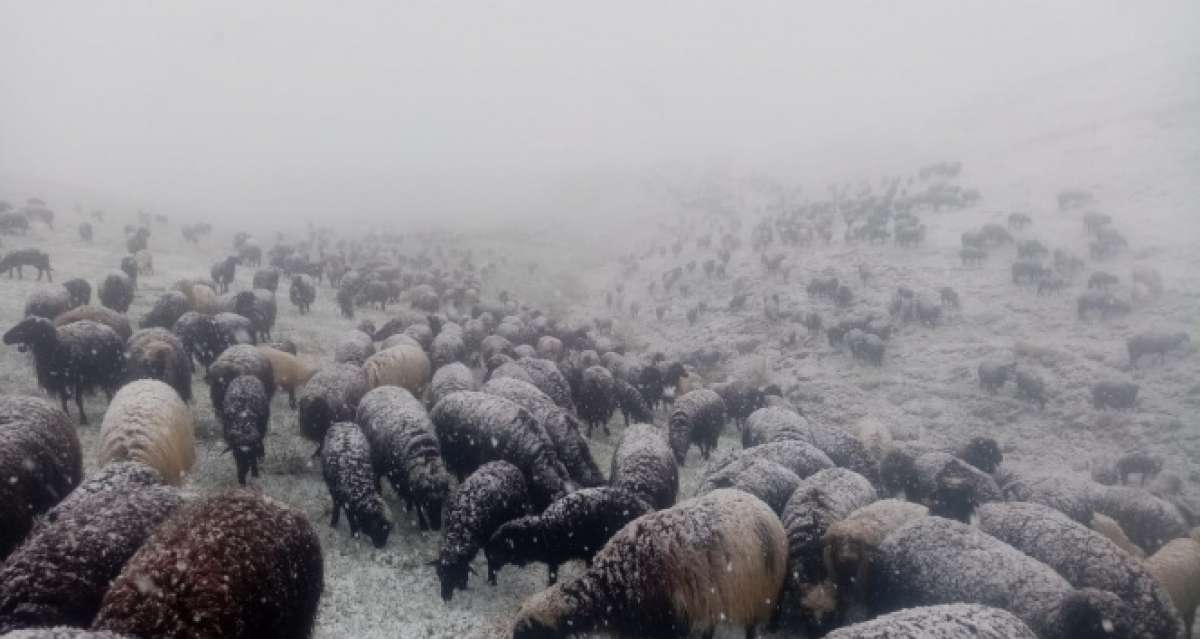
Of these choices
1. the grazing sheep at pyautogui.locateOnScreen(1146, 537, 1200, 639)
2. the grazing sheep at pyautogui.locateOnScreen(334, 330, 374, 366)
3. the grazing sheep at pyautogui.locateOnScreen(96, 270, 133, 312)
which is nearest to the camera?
the grazing sheep at pyautogui.locateOnScreen(1146, 537, 1200, 639)

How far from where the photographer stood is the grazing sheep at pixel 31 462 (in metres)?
6.68

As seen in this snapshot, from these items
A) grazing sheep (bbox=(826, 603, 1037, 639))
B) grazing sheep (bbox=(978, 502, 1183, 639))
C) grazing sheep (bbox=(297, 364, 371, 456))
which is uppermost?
grazing sheep (bbox=(826, 603, 1037, 639))

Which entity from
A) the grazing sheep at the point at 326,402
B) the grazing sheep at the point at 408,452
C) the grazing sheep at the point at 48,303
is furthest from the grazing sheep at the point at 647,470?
the grazing sheep at the point at 48,303

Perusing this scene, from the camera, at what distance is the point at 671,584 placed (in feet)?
22.5

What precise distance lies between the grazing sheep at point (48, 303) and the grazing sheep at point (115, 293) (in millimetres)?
1020

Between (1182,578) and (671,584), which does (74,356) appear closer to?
(671,584)

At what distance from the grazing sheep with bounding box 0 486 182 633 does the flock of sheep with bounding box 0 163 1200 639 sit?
21 millimetres

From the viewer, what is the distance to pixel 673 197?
6397 centimetres

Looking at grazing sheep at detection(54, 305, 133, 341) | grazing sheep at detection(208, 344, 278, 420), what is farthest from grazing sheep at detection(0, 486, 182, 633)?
grazing sheep at detection(54, 305, 133, 341)

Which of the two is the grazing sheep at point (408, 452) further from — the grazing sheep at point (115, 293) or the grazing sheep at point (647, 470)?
the grazing sheep at point (115, 293)

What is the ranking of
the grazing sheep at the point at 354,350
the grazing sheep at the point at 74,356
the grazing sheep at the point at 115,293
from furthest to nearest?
the grazing sheep at the point at 115,293 → the grazing sheep at the point at 354,350 → the grazing sheep at the point at 74,356

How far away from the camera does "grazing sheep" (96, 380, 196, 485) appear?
823 cm

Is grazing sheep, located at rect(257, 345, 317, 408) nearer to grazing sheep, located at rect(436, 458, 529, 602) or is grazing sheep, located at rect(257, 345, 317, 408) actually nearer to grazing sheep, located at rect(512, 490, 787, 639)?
grazing sheep, located at rect(436, 458, 529, 602)

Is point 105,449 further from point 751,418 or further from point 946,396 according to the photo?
point 946,396
